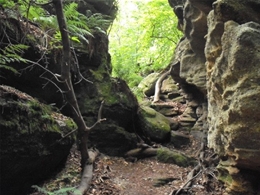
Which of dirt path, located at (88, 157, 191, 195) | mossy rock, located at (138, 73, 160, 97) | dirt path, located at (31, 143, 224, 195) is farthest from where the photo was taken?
mossy rock, located at (138, 73, 160, 97)

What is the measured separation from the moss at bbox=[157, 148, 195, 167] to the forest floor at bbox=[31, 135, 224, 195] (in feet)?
0.65

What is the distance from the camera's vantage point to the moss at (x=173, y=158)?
27.1 feet

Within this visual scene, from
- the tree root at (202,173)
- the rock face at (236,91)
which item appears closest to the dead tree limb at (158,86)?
the tree root at (202,173)

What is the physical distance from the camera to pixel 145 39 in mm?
15898

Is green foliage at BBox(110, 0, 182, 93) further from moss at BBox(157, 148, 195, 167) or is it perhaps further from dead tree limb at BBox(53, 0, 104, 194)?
dead tree limb at BBox(53, 0, 104, 194)

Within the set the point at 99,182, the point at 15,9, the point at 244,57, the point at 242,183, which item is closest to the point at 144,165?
the point at 99,182

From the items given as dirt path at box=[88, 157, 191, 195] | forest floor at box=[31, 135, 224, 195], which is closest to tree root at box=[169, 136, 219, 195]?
forest floor at box=[31, 135, 224, 195]

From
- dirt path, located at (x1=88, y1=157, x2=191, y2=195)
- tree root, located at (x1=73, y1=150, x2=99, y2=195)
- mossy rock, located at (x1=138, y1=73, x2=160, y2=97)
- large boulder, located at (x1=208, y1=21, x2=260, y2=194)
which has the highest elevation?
large boulder, located at (x1=208, y1=21, x2=260, y2=194)

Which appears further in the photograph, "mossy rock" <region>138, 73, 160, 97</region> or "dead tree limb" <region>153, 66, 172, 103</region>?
"mossy rock" <region>138, 73, 160, 97</region>

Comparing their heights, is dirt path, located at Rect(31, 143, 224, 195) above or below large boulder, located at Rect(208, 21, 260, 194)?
below

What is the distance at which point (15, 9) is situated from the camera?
18.4ft

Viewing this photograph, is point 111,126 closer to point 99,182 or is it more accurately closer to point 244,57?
point 99,182

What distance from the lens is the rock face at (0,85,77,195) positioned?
4102 mm

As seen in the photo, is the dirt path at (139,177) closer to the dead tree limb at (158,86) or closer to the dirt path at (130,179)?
the dirt path at (130,179)
